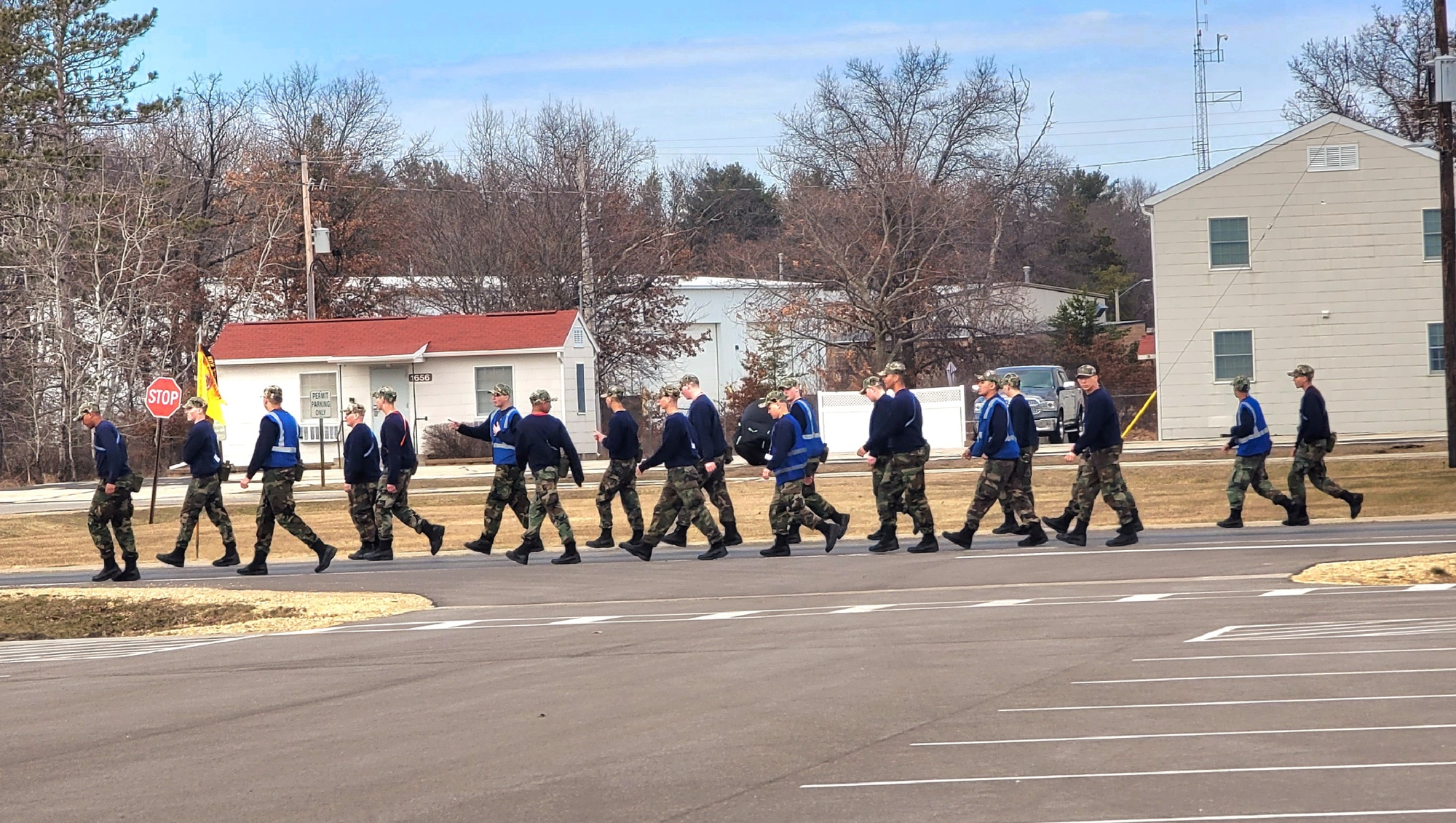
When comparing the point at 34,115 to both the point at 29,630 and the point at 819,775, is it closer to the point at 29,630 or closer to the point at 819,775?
the point at 29,630

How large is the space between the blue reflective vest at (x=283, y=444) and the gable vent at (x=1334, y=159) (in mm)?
28931

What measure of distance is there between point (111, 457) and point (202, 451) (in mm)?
975

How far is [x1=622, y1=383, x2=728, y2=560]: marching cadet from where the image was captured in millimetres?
18531

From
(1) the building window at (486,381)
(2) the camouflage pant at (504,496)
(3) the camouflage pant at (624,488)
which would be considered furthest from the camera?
(1) the building window at (486,381)

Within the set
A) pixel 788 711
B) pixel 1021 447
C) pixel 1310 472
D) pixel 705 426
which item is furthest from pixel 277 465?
pixel 1310 472

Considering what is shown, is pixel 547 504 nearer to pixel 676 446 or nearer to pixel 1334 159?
pixel 676 446

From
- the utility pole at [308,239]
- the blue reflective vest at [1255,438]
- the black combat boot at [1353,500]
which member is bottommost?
the black combat boot at [1353,500]

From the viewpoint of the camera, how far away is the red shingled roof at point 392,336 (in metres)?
44.6

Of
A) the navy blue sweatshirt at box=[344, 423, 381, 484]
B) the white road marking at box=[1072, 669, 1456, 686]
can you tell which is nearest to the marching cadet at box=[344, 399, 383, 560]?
the navy blue sweatshirt at box=[344, 423, 381, 484]

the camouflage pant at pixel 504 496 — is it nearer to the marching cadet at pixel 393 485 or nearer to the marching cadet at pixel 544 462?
the marching cadet at pixel 544 462

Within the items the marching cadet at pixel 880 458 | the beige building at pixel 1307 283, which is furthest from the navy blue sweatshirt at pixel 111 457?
the beige building at pixel 1307 283

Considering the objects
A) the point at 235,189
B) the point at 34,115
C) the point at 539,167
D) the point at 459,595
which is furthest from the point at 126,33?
the point at 459,595

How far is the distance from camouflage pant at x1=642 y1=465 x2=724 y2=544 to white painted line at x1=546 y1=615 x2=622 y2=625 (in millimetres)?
4728

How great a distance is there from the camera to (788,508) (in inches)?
739
